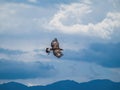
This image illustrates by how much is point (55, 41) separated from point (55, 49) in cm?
249

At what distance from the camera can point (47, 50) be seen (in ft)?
360

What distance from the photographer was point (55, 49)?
10756cm

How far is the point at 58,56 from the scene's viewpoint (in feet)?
345

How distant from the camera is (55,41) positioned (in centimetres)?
10838

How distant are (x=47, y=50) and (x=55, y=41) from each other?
382 centimetres

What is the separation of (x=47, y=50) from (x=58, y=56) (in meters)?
5.73

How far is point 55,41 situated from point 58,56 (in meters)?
5.42
